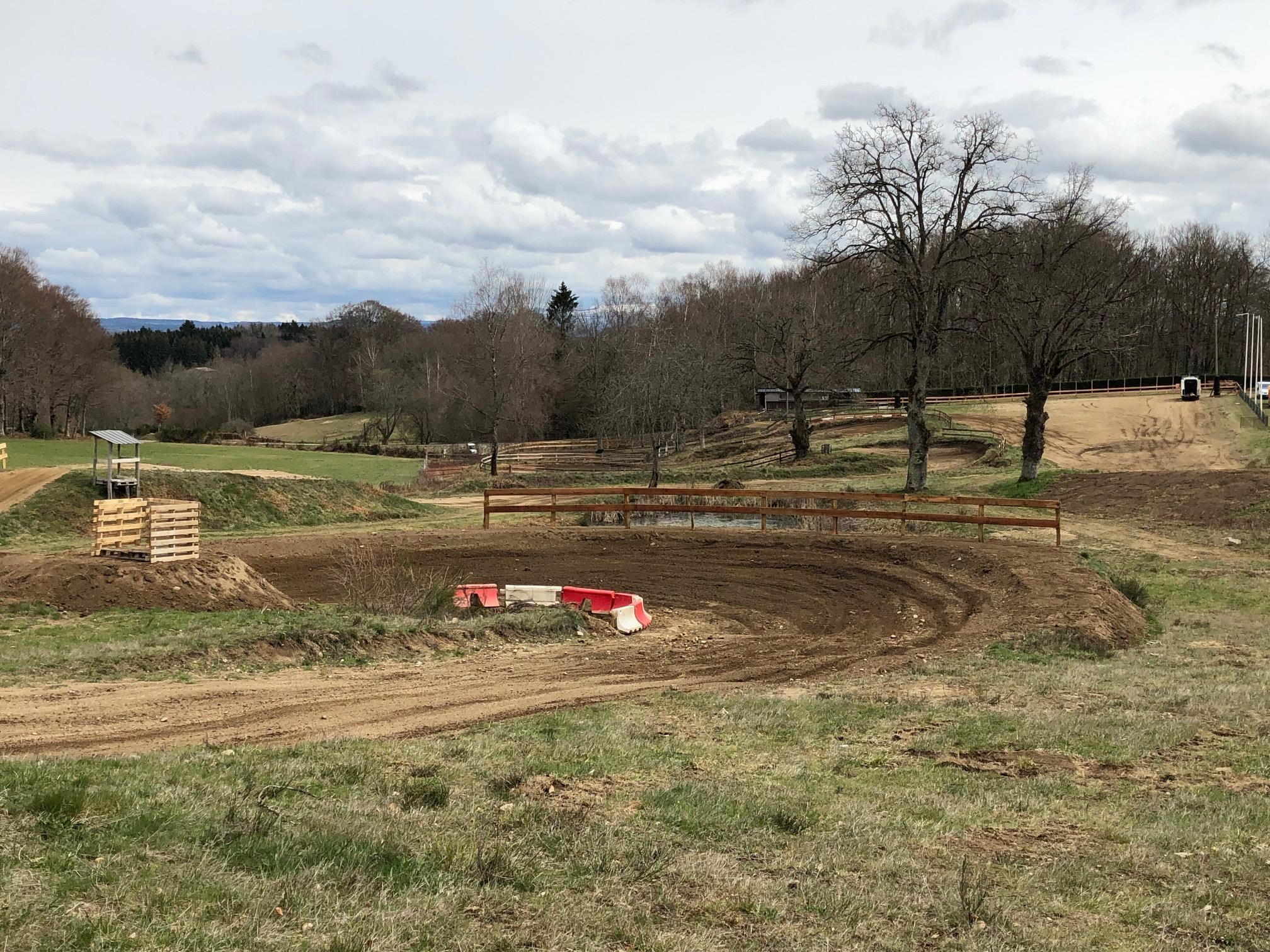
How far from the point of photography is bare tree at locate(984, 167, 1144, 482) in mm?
37156

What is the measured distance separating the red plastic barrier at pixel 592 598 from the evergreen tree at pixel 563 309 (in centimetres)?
8975

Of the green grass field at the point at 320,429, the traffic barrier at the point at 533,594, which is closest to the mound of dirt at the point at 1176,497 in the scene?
the traffic barrier at the point at 533,594

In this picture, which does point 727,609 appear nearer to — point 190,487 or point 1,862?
point 1,862

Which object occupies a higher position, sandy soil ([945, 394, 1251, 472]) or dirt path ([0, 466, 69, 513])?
sandy soil ([945, 394, 1251, 472])

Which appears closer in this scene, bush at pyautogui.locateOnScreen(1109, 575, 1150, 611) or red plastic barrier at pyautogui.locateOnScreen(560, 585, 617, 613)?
bush at pyautogui.locateOnScreen(1109, 575, 1150, 611)

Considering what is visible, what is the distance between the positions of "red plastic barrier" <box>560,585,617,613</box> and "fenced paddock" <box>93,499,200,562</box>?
26.4ft

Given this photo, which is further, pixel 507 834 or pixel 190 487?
pixel 190 487

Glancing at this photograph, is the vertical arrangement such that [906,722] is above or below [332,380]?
below

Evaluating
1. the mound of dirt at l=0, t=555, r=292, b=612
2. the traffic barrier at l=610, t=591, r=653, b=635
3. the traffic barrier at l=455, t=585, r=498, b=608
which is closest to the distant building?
the traffic barrier at l=455, t=585, r=498, b=608

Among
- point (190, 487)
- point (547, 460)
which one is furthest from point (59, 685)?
point (547, 460)

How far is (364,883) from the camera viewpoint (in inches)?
225

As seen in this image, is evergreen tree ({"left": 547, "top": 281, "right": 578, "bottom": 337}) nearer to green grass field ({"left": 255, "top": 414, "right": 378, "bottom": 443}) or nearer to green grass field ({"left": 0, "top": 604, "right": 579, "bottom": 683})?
green grass field ({"left": 255, "top": 414, "right": 378, "bottom": 443})

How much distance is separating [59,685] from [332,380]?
132998 millimetres

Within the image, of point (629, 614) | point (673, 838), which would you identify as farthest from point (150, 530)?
point (673, 838)
